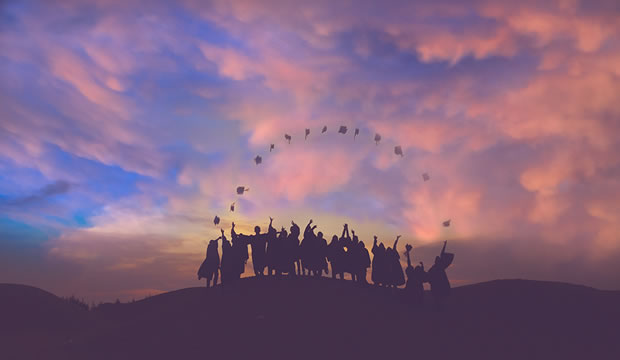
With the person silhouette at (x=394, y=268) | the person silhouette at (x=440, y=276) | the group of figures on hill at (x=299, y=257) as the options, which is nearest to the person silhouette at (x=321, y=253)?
the group of figures on hill at (x=299, y=257)

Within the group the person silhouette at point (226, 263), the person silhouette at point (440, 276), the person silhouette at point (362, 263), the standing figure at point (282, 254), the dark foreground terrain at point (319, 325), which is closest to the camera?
the dark foreground terrain at point (319, 325)

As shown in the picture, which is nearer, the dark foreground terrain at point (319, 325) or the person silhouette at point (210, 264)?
the dark foreground terrain at point (319, 325)

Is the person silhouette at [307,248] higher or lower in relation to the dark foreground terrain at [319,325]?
higher

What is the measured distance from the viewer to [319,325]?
758 inches

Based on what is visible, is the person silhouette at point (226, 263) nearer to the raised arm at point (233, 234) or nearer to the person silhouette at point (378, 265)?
the raised arm at point (233, 234)

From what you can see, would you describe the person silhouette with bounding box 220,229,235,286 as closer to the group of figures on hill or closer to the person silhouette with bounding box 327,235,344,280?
the group of figures on hill

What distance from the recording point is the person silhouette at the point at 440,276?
22656 mm

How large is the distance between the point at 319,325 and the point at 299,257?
6019mm

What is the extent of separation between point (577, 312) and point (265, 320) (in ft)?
46.2

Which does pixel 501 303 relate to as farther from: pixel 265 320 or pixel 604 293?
pixel 265 320

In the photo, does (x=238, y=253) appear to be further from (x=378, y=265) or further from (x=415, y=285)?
(x=415, y=285)

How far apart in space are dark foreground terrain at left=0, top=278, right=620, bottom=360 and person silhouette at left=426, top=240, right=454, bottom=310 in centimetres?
82

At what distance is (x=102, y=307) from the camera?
96.3ft

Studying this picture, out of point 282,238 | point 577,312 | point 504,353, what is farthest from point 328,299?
point 577,312
